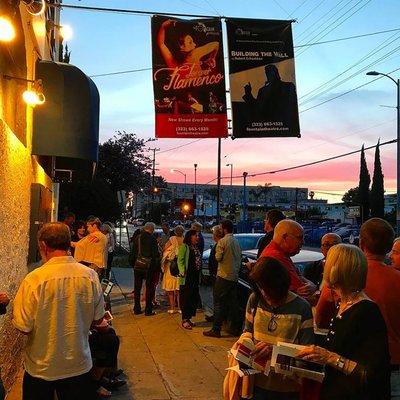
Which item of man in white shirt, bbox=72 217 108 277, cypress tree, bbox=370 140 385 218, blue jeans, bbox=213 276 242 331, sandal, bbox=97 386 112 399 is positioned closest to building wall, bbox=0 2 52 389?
sandal, bbox=97 386 112 399

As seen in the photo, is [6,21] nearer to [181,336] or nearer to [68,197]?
[181,336]

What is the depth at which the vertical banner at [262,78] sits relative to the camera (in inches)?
328

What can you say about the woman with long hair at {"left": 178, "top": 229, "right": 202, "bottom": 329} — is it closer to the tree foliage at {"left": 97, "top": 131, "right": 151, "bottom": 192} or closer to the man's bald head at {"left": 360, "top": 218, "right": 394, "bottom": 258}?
the man's bald head at {"left": 360, "top": 218, "right": 394, "bottom": 258}

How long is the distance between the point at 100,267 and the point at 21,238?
3422 millimetres

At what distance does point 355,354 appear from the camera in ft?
8.72

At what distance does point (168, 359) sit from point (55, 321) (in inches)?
159

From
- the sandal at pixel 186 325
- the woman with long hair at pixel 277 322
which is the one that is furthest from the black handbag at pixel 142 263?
the woman with long hair at pixel 277 322

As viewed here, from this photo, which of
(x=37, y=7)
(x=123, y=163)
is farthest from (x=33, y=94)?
(x=123, y=163)

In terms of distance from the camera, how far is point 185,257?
9.29 m

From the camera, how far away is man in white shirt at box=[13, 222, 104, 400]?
3262 mm

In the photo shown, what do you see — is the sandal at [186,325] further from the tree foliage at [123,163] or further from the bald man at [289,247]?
the tree foliage at [123,163]

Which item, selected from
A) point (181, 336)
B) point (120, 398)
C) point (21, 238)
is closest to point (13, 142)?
point (21, 238)

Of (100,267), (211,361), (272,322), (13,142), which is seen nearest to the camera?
(272,322)

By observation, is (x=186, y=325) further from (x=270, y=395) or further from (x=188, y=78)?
(x=270, y=395)
